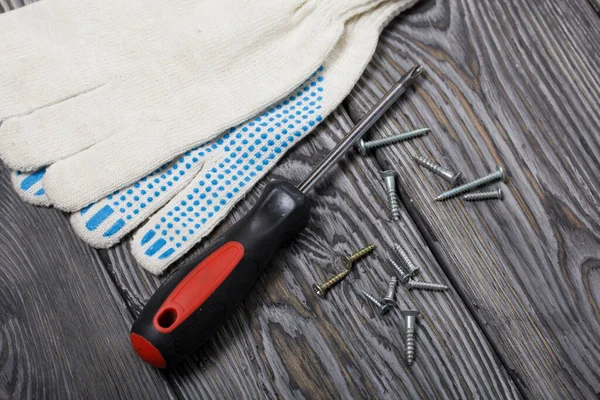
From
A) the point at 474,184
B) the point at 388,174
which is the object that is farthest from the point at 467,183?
the point at 388,174

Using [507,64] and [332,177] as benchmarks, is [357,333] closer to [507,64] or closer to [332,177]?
[332,177]

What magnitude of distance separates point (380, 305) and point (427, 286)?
0.07 metres

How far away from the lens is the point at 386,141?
0.80m

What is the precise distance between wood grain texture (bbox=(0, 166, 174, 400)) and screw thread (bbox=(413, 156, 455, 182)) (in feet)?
1.49

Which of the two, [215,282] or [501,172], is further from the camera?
[501,172]

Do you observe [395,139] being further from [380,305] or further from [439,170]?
[380,305]

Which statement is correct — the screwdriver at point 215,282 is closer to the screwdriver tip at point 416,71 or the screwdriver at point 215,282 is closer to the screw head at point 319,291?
the screw head at point 319,291

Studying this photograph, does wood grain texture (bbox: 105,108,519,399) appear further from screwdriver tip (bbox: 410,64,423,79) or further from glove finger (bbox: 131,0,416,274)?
screwdriver tip (bbox: 410,64,423,79)

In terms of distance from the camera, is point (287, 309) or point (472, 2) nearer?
point (287, 309)

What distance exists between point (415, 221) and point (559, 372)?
0.88ft

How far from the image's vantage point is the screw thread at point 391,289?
727 mm

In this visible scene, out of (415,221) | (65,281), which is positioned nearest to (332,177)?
(415,221)

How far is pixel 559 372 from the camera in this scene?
0.72 metres

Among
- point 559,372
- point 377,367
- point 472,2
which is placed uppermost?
point 472,2
